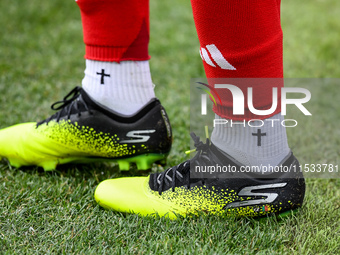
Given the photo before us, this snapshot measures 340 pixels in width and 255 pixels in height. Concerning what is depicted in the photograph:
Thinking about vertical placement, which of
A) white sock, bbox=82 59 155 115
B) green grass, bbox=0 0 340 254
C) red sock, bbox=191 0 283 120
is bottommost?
green grass, bbox=0 0 340 254

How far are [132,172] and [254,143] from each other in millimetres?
510

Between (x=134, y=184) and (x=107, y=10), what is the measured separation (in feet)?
1.77

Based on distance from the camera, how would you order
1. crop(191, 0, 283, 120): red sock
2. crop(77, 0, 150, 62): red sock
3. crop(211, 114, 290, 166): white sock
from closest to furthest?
crop(191, 0, 283, 120): red sock, crop(211, 114, 290, 166): white sock, crop(77, 0, 150, 62): red sock

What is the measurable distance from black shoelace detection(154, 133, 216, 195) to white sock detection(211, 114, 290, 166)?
0.05 meters

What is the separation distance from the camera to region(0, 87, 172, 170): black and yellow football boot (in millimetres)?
1240

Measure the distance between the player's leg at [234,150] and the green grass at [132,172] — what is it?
0.05m

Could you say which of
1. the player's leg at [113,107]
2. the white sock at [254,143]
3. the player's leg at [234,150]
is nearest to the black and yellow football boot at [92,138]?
the player's leg at [113,107]

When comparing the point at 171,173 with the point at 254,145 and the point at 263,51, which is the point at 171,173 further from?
the point at 263,51

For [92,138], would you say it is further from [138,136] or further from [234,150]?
[234,150]

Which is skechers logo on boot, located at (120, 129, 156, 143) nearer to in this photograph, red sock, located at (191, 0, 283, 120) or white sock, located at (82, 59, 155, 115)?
white sock, located at (82, 59, 155, 115)

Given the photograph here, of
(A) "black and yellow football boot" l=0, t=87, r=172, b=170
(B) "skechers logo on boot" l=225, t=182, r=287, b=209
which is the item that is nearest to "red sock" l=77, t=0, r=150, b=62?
(A) "black and yellow football boot" l=0, t=87, r=172, b=170

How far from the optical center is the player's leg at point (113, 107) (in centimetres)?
121

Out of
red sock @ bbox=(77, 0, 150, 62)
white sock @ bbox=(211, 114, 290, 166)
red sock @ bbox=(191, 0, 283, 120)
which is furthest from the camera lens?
red sock @ bbox=(77, 0, 150, 62)

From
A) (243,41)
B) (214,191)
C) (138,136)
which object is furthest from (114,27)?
(214,191)
